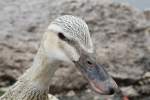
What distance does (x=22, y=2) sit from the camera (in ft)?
27.8

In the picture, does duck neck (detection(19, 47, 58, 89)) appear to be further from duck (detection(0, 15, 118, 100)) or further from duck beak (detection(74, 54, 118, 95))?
duck beak (detection(74, 54, 118, 95))

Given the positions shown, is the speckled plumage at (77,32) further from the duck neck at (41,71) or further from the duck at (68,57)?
the duck neck at (41,71)

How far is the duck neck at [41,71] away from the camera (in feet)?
13.8

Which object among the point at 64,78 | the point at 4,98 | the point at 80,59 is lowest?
the point at 64,78

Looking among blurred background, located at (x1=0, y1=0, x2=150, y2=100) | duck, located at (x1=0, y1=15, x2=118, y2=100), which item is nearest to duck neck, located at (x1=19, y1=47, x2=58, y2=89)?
duck, located at (x1=0, y1=15, x2=118, y2=100)

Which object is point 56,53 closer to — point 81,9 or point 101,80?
point 101,80

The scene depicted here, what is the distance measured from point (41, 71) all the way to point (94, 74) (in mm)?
404

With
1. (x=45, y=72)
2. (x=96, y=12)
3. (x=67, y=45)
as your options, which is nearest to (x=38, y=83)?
(x=45, y=72)

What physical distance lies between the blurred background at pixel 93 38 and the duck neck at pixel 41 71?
352 cm

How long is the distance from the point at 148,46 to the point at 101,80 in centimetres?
462

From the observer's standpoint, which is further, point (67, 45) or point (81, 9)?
point (81, 9)

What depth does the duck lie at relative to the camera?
13.0 feet

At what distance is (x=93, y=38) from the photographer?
26.9 feet

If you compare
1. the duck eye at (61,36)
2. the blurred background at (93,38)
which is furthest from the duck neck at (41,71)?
the blurred background at (93,38)
